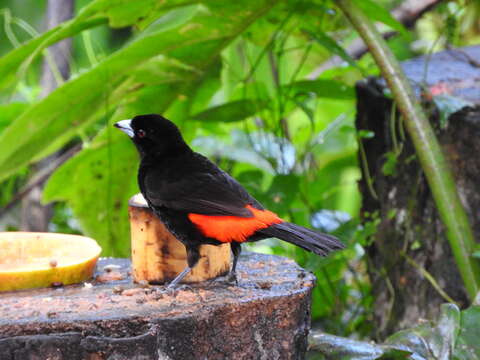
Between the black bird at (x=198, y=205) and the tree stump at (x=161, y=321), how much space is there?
0.45 ft

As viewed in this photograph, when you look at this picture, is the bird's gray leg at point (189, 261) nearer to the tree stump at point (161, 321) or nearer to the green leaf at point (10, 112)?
the tree stump at point (161, 321)

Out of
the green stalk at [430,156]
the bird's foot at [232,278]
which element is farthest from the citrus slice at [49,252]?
the green stalk at [430,156]

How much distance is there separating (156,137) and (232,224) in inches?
14.9

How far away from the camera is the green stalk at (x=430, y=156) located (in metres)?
2.49

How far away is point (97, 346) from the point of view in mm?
1637

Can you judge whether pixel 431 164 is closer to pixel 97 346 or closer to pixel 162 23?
pixel 162 23

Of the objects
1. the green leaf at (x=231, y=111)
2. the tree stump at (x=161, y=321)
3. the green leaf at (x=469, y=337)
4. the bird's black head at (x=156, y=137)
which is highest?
the green leaf at (x=231, y=111)

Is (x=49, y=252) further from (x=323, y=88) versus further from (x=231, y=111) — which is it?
(x=323, y=88)

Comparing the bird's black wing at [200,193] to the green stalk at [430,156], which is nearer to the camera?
the bird's black wing at [200,193]

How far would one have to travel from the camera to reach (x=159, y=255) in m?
2.08

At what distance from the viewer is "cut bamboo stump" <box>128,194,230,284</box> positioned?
206cm

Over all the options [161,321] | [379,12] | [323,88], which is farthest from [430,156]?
[161,321]

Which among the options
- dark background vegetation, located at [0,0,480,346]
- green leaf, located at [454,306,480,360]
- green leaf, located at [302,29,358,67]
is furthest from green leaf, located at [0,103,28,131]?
green leaf, located at [454,306,480,360]

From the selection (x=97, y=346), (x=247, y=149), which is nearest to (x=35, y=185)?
(x=247, y=149)
